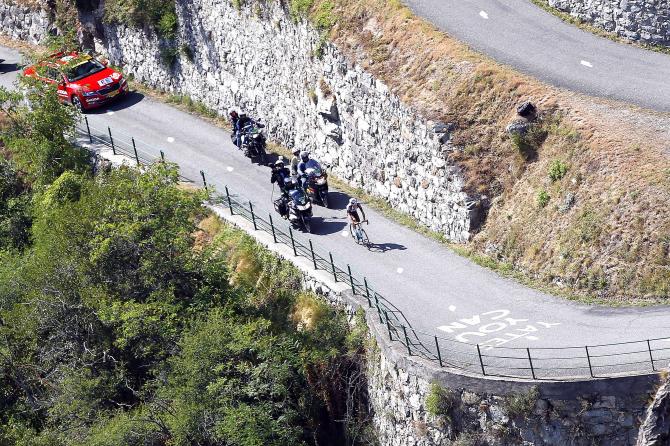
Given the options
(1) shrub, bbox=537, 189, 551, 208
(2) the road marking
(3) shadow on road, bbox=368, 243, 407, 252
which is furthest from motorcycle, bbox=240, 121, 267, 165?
(2) the road marking

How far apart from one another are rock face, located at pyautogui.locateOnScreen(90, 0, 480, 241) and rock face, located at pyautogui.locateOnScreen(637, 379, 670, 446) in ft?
27.9

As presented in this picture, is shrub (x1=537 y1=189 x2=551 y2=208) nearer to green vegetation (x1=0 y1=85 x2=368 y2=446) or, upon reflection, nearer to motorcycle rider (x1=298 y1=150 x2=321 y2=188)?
green vegetation (x1=0 y1=85 x2=368 y2=446)

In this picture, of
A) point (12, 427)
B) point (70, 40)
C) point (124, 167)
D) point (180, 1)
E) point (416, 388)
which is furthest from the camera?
point (70, 40)

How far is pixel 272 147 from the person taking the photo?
36469 mm

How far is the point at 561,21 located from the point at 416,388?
13.9 m

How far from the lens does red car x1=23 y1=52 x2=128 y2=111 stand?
4062 cm

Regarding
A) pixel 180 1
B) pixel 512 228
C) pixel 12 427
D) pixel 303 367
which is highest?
pixel 180 1

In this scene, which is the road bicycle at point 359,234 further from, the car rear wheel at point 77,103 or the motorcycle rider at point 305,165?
the car rear wheel at point 77,103

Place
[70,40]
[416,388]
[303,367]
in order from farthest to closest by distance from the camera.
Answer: [70,40] < [303,367] < [416,388]

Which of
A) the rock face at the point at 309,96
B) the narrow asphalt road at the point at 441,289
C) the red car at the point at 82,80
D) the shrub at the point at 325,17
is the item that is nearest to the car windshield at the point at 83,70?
the red car at the point at 82,80

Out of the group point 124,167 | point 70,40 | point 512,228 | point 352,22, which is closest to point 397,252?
point 512,228

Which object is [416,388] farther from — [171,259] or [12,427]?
[12,427]

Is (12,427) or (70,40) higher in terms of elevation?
(70,40)

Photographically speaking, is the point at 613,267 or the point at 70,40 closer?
the point at 613,267
